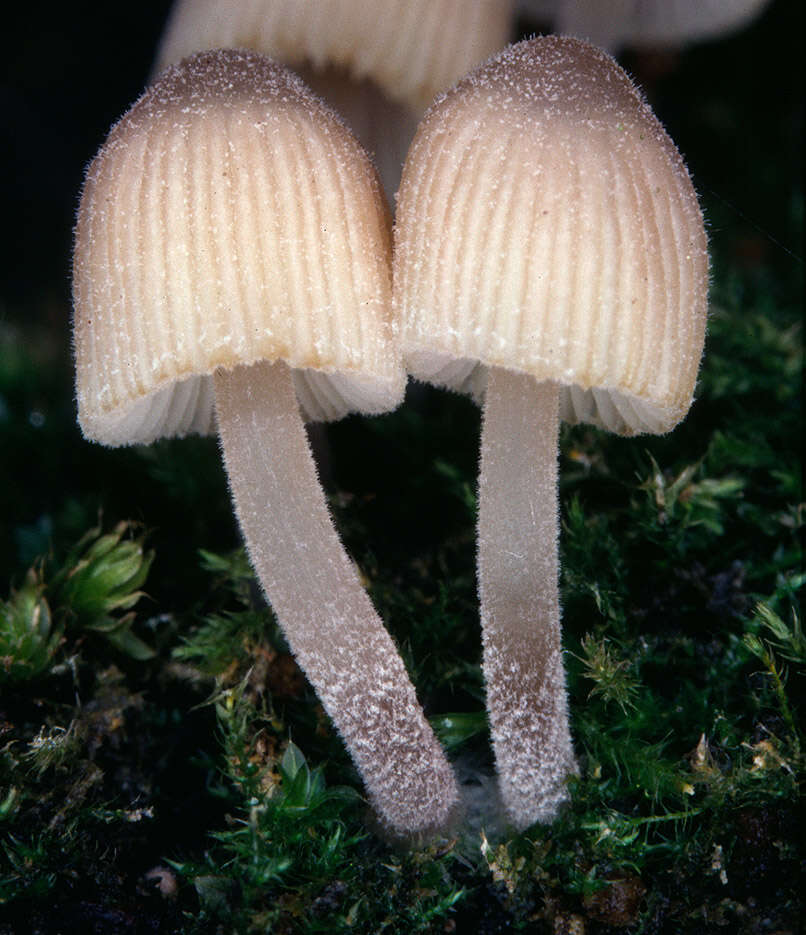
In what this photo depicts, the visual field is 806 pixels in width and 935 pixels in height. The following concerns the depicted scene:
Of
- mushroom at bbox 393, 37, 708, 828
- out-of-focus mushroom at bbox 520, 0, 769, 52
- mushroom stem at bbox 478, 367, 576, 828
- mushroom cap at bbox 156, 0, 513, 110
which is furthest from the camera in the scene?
out-of-focus mushroom at bbox 520, 0, 769, 52

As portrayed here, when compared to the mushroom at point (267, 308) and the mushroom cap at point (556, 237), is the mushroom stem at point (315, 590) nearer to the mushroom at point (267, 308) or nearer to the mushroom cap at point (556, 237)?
the mushroom at point (267, 308)

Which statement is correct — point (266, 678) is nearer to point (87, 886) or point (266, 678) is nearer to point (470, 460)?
point (87, 886)

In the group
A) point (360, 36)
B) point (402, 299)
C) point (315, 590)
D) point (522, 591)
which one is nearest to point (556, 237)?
point (402, 299)

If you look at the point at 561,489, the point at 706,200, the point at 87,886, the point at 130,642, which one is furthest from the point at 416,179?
the point at 706,200

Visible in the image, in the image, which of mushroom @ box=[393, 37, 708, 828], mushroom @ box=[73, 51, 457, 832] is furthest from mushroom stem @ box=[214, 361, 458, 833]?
mushroom @ box=[393, 37, 708, 828]

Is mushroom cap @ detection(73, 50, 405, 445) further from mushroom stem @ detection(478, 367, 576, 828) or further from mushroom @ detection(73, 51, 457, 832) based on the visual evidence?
mushroom stem @ detection(478, 367, 576, 828)

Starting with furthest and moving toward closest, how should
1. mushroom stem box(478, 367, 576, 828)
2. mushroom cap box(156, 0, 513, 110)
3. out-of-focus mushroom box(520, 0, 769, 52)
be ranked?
out-of-focus mushroom box(520, 0, 769, 52) < mushroom cap box(156, 0, 513, 110) < mushroom stem box(478, 367, 576, 828)
